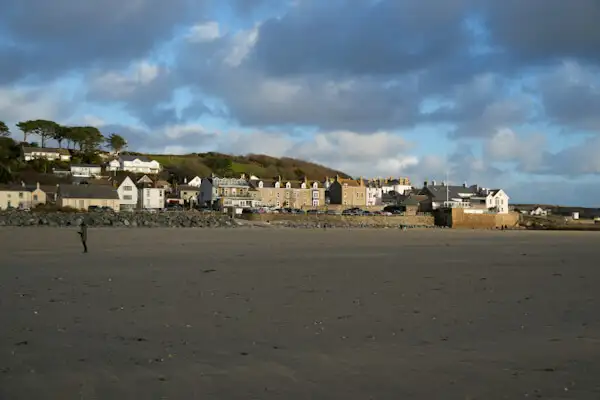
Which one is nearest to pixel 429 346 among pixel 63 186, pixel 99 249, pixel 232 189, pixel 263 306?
pixel 263 306

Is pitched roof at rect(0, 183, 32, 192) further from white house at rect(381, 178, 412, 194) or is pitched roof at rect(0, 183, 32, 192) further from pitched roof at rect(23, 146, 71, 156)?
Answer: white house at rect(381, 178, 412, 194)

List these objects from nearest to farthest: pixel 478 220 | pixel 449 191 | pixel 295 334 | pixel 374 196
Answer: pixel 295 334 < pixel 478 220 < pixel 449 191 < pixel 374 196

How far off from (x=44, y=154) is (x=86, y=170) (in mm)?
11606

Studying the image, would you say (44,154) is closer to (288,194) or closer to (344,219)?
(288,194)

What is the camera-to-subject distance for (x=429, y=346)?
22.1 ft

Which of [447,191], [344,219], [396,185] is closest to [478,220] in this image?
[344,219]

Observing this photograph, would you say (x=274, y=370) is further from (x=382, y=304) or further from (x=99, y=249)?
(x=99, y=249)

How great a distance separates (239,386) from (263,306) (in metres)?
4.07

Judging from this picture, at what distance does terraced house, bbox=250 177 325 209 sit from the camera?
8388 centimetres

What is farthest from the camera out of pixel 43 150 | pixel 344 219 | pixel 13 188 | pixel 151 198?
pixel 43 150

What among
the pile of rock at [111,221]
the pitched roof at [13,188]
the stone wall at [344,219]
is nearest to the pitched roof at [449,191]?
the stone wall at [344,219]

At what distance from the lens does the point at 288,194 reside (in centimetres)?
8531

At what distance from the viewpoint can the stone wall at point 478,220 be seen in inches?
2525

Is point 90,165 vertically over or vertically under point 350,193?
over
